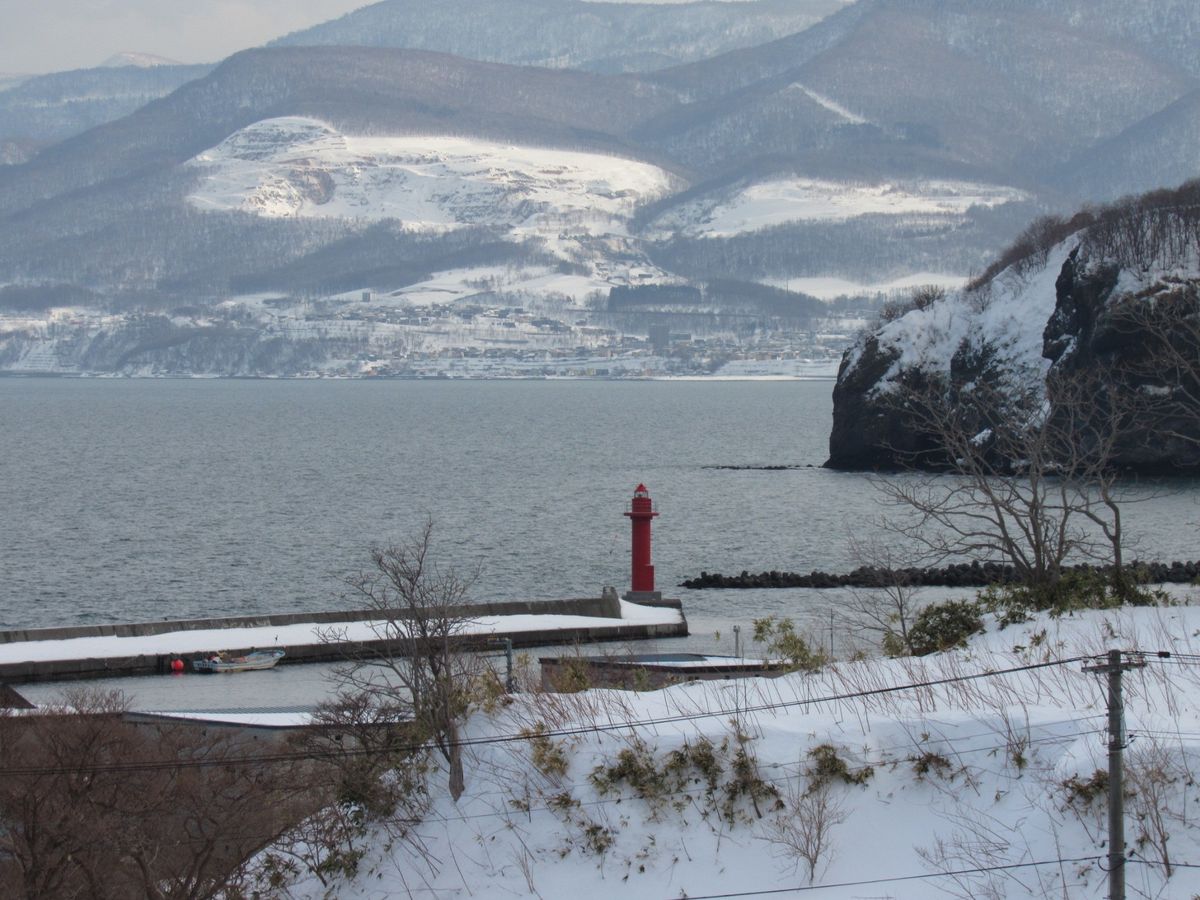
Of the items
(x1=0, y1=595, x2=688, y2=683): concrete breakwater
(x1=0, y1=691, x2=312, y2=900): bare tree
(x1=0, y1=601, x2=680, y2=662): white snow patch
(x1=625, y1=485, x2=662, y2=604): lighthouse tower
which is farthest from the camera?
(x1=625, y1=485, x2=662, y2=604): lighthouse tower

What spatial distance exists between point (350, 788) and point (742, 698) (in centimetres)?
387

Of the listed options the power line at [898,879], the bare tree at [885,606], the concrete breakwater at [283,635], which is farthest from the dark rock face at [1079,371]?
the power line at [898,879]

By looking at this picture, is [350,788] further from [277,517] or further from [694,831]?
[277,517]

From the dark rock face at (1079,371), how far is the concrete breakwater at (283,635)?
127 ft

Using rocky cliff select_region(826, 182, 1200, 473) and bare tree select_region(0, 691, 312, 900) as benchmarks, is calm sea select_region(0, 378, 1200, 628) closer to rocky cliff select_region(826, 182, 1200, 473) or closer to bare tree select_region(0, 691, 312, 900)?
rocky cliff select_region(826, 182, 1200, 473)

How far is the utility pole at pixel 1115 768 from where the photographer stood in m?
10.7

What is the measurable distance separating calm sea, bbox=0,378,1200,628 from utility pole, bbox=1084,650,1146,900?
26.1m

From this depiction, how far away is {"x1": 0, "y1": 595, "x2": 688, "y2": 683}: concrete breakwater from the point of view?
100 feet

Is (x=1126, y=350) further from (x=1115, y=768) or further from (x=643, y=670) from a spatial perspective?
(x=1115, y=768)

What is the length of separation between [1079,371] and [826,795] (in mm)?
62749

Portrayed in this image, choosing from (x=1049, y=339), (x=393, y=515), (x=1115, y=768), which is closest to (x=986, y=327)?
(x=1049, y=339)

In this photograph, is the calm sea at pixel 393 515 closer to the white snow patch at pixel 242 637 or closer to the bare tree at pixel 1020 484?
the bare tree at pixel 1020 484

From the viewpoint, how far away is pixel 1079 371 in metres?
73.1

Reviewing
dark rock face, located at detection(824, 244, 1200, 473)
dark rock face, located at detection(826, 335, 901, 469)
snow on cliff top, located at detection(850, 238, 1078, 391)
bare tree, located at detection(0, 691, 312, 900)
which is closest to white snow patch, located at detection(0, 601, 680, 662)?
bare tree, located at detection(0, 691, 312, 900)
